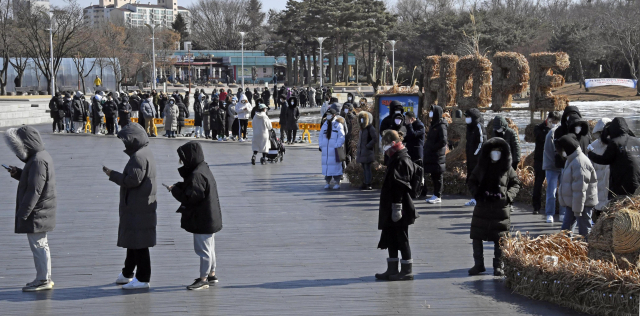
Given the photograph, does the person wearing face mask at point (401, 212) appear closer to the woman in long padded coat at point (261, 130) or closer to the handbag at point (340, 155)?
the handbag at point (340, 155)

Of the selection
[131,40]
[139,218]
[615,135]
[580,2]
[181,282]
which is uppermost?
[580,2]

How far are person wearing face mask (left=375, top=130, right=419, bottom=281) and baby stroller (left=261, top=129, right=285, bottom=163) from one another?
11119 mm

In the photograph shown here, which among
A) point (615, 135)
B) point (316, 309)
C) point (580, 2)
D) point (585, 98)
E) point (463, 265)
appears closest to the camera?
point (316, 309)

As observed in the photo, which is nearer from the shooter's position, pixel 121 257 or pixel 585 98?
pixel 121 257

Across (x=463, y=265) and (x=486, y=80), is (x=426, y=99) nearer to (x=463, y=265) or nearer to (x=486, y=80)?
(x=486, y=80)

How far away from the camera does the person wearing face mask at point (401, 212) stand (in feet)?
22.9

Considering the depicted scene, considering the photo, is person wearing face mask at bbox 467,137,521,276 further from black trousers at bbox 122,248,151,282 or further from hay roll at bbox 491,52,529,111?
hay roll at bbox 491,52,529,111

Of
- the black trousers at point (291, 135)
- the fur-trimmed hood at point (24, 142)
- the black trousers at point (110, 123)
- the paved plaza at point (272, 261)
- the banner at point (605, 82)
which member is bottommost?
the paved plaza at point (272, 261)

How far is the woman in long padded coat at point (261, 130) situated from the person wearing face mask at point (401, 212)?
10205 mm

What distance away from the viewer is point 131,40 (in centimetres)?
7888

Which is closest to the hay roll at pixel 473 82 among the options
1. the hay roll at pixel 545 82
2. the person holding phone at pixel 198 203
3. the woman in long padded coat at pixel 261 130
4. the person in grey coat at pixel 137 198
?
the hay roll at pixel 545 82

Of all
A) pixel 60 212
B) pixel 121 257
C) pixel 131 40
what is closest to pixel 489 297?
pixel 121 257

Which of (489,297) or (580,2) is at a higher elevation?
(580,2)

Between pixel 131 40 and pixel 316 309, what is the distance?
253ft
